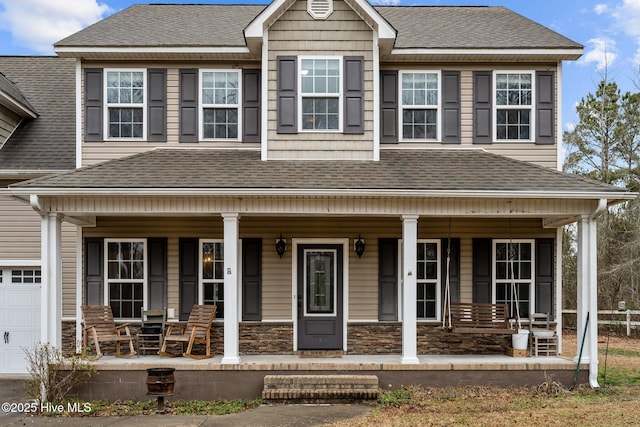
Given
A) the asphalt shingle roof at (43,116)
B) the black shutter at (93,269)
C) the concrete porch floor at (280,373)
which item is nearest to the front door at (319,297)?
the concrete porch floor at (280,373)

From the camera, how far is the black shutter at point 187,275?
1122cm

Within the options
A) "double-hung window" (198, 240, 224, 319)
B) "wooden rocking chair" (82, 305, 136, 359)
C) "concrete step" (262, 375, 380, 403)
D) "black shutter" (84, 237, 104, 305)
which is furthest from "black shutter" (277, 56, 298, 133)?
"wooden rocking chair" (82, 305, 136, 359)

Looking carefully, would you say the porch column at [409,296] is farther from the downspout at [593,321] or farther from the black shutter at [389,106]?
the downspout at [593,321]

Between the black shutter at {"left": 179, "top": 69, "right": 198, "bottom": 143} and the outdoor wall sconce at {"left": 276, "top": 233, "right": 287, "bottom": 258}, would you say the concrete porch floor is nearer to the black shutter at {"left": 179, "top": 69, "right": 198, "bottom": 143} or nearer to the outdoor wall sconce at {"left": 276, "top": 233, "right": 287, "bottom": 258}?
the outdoor wall sconce at {"left": 276, "top": 233, "right": 287, "bottom": 258}

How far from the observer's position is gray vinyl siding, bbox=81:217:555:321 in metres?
11.2

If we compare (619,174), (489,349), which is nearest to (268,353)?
(489,349)

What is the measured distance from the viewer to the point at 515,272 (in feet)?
37.4

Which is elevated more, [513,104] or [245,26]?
[245,26]

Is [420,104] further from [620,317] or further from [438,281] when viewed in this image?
[620,317]

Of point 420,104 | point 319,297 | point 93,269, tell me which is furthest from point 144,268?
point 420,104

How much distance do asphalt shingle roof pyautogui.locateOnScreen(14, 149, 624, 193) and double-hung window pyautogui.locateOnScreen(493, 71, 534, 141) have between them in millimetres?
684

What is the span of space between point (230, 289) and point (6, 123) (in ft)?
21.3

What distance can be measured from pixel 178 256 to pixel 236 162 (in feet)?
6.89

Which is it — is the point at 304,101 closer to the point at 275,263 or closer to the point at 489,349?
the point at 275,263
